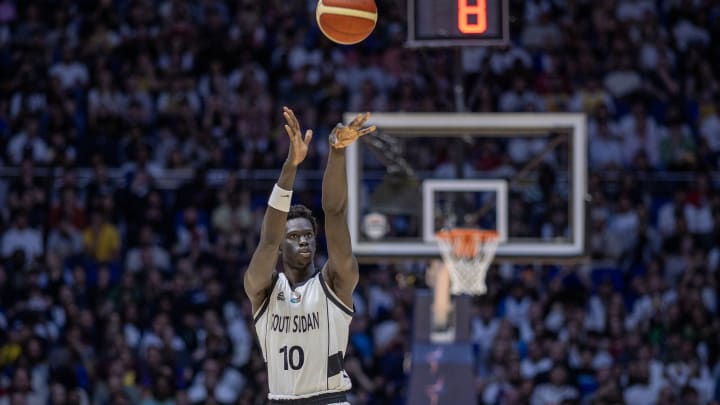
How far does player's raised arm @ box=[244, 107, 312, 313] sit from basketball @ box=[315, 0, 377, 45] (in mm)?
1725

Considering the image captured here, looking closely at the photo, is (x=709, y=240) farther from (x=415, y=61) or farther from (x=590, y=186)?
(x=415, y=61)

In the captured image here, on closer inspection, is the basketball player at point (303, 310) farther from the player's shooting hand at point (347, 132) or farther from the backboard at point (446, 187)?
the backboard at point (446, 187)

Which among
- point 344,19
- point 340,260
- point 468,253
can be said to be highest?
point 344,19

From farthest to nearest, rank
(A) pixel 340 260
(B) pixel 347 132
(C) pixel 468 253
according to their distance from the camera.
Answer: (C) pixel 468 253 → (A) pixel 340 260 → (B) pixel 347 132

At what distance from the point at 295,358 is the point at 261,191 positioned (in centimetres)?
1080

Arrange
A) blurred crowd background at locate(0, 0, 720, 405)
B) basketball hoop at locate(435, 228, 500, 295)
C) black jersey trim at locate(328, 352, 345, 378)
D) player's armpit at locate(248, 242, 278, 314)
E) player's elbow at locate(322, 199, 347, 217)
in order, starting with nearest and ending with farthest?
player's elbow at locate(322, 199, 347, 217)
player's armpit at locate(248, 242, 278, 314)
black jersey trim at locate(328, 352, 345, 378)
basketball hoop at locate(435, 228, 500, 295)
blurred crowd background at locate(0, 0, 720, 405)

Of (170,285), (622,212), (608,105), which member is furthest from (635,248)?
(170,285)

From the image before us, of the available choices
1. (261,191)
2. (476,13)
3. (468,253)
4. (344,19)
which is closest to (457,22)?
(476,13)

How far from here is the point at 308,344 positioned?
24.3ft

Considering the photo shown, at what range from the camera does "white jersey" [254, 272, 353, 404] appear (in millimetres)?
7375

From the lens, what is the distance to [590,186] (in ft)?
58.4

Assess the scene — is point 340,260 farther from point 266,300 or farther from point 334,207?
point 266,300

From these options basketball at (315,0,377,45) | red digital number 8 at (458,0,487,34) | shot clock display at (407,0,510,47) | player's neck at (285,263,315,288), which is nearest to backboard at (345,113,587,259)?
shot clock display at (407,0,510,47)

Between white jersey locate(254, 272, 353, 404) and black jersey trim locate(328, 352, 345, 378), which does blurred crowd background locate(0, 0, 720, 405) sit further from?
black jersey trim locate(328, 352, 345, 378)
